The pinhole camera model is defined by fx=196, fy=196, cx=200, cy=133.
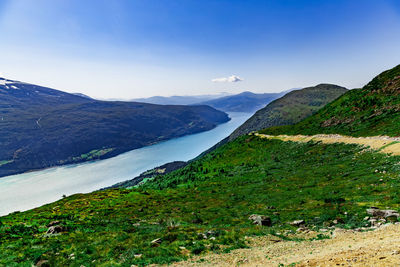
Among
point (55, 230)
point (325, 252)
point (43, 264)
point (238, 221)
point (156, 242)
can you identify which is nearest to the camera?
point (325, 252)

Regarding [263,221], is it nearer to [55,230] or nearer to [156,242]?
[156,242]

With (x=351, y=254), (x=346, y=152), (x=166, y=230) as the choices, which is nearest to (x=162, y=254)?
(x=166, y=230)

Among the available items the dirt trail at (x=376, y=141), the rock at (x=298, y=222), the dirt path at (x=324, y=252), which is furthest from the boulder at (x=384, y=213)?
the dirt trail at (x=376, y=141)

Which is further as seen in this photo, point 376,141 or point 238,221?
point 376,141

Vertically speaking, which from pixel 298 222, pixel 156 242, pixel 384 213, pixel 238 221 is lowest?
pixel 238 221

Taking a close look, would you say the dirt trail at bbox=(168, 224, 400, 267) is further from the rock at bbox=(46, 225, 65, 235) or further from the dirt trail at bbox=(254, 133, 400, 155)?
the dirt trail at bbox=(254, 133, 400, 155)

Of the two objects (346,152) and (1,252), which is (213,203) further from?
(346,152)

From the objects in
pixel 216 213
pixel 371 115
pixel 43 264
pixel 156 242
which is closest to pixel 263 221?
pixel 216 213

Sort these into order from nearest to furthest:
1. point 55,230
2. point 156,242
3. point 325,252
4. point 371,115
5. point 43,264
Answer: point 325,252, point 43,264, point 156,242, point 55,230, point 371,115
